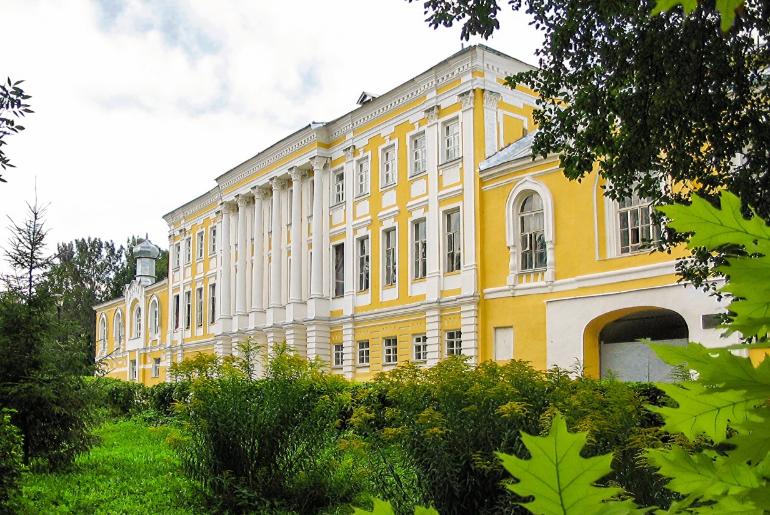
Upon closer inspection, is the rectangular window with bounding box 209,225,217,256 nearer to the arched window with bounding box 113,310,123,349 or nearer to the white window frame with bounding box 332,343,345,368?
the white window frame with bounding box 332,343,345,368

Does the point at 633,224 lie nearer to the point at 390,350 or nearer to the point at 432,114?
the point at 432,114

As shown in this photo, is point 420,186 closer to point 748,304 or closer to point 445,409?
point 445,409

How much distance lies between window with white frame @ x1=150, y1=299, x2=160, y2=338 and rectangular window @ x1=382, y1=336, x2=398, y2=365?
69.9 feet

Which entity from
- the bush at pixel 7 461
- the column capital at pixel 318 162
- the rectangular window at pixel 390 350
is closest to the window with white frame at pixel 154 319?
the column capital at pixel 318 162

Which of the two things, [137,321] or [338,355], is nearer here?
[338,355]

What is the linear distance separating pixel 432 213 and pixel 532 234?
372 cm

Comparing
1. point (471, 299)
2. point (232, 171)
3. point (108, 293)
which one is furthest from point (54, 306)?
point (108, 293)

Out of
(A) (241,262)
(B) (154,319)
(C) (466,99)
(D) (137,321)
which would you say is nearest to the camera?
(C) (466,99)

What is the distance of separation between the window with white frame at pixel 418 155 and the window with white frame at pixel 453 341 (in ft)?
16.6

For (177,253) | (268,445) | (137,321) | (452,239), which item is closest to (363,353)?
(452,239)

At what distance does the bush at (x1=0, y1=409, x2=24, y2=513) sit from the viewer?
784 centimetres

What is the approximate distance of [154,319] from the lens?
144 ft

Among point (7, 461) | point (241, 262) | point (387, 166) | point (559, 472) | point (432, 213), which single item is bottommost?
point (7, 461)

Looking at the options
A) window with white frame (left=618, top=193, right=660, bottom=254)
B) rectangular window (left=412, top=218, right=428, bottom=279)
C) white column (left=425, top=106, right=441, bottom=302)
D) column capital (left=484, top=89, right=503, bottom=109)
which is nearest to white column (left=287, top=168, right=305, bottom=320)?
rectangular window (left=412, top=218, right=428, bottom=279)
